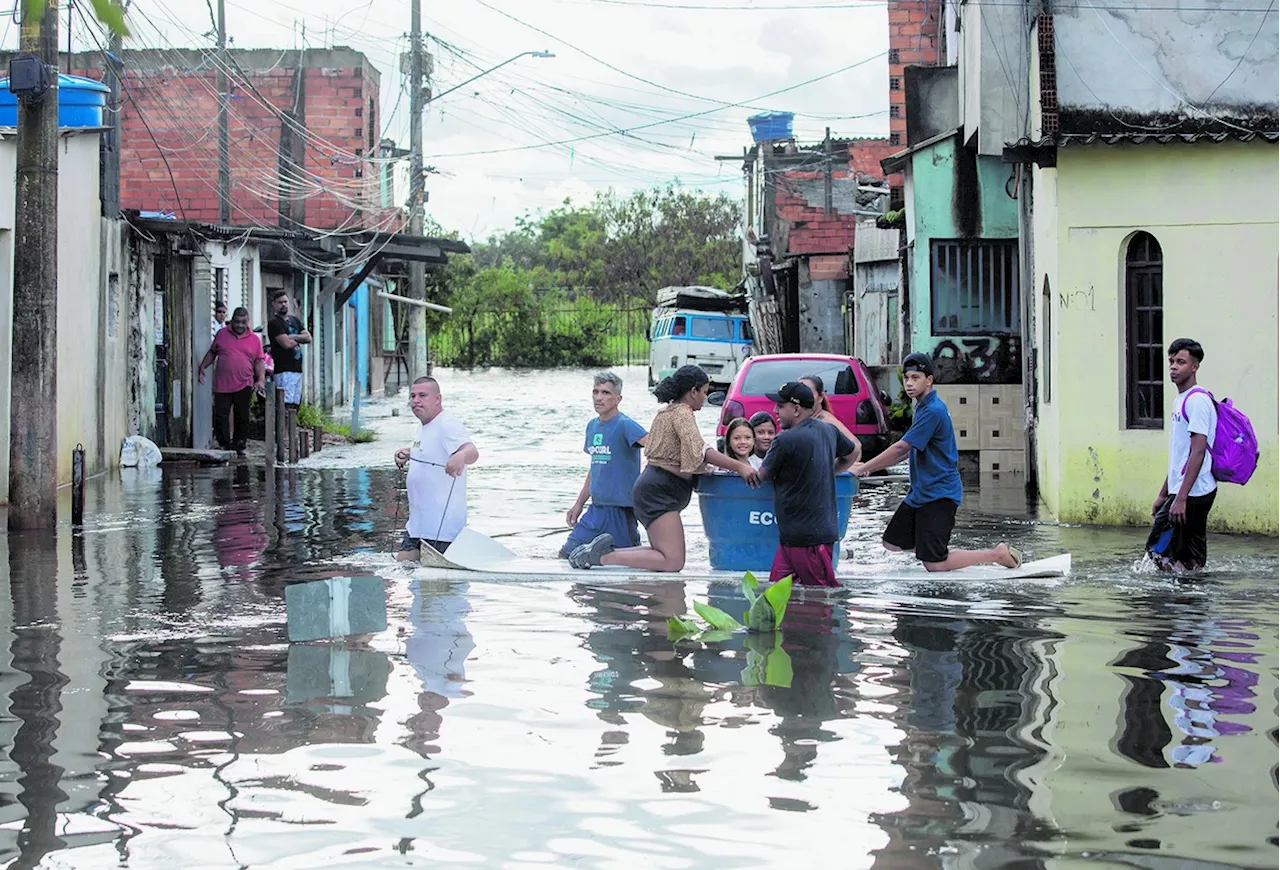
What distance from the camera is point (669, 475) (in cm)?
1139

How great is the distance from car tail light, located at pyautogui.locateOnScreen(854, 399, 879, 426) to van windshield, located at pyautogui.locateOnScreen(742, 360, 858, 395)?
0.69 feet

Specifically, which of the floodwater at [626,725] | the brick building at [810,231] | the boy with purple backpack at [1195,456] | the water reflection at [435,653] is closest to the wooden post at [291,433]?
the floodwater at [626,725]

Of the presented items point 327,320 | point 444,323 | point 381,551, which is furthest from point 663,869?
point 444,323

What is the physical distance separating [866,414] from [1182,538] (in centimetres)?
962

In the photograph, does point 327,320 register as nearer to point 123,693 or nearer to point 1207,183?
point 1207,183

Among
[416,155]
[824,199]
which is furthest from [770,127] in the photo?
[416,155]

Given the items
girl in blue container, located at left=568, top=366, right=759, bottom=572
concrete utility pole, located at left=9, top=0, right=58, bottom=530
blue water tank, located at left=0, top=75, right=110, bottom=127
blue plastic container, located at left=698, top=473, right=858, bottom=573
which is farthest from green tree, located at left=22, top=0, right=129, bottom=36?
blue water tank, located at left=0, top=75, right=110, bottom=127

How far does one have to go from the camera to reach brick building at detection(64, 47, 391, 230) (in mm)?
32156

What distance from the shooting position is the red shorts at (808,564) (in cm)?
1056

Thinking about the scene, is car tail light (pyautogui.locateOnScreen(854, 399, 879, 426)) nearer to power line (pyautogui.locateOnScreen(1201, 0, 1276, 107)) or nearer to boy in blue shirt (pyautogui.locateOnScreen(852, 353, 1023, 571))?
power line (pyautogui.locateOnScreen(1201, 0, 1276, 107))

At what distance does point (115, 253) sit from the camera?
20.7 metres

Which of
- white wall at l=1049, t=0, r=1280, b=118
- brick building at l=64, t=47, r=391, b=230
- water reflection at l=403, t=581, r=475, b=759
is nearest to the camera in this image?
water reflection at l=403, t=581, r=475, b=759

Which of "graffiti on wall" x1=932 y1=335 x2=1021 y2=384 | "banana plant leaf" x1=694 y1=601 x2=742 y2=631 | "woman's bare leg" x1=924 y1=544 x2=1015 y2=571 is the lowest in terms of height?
"banana plant leaf" x1=694 y1=601 x2=742 y2=631

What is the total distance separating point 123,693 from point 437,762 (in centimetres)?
199
